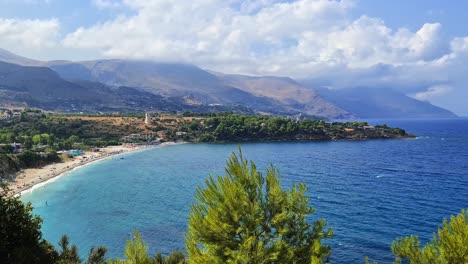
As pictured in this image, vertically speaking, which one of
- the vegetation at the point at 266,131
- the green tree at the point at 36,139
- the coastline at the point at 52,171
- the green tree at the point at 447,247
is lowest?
the coastline at the point at 52,171

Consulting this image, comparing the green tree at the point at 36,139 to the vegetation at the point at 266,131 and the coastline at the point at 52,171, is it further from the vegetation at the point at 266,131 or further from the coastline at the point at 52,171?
the vegetation at the point at 266,131

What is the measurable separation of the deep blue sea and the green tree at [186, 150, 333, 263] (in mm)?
22861

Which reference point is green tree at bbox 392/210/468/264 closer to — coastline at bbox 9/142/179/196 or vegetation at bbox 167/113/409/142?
coastline at bbox 9/142/179/196

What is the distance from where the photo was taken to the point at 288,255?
14930mm

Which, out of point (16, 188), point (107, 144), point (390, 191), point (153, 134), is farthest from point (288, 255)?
point (153, 134)

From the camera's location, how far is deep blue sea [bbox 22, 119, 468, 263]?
143 ft

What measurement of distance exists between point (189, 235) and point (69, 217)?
1745 inches

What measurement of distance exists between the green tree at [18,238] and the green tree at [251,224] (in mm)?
12255

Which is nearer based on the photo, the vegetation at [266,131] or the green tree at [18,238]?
the green tree at [18,238]

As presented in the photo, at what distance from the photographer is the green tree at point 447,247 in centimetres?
1494

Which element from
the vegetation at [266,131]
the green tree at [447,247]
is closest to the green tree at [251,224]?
the green tree at [447,247]

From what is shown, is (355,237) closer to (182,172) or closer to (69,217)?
(69,217)

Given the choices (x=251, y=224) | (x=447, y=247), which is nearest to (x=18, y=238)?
(x=251, y=224)

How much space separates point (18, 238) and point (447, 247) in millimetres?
24367
